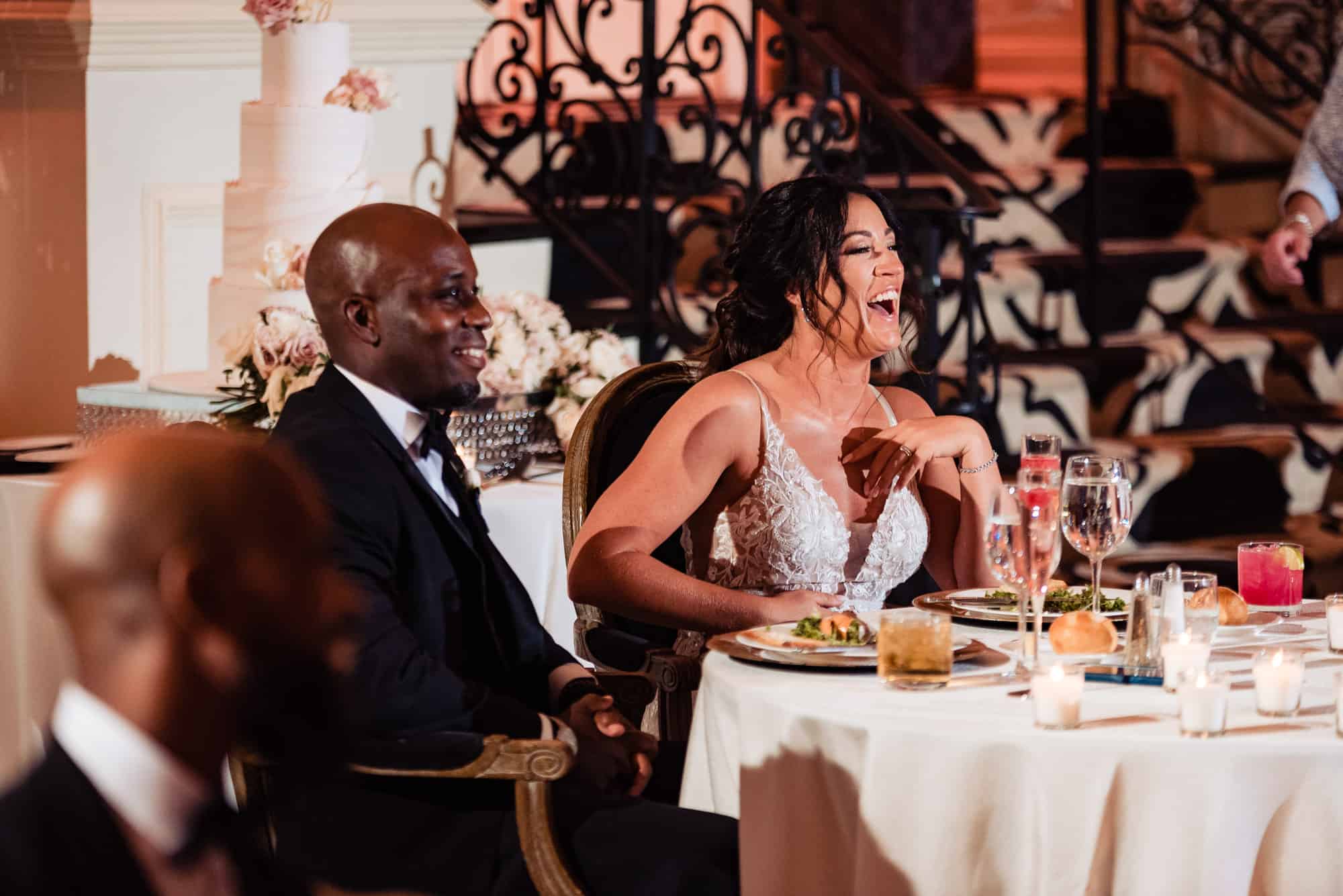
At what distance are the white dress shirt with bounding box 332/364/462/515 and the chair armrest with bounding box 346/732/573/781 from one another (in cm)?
40

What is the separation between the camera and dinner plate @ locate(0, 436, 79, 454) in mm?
4535

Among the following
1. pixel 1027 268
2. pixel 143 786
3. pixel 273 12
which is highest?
pixel 273 12

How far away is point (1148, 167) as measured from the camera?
762cm

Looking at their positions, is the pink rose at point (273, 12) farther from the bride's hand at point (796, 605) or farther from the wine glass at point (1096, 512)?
the wine glass at point (1096, 512)

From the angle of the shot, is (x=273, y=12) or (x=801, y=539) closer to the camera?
(x=801, y=539)

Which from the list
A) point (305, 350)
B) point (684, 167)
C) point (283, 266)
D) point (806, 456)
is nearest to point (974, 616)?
point (806, 456)

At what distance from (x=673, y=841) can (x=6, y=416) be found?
3708mm

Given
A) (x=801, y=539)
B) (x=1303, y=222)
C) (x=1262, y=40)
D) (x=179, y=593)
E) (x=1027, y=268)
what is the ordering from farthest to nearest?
(x=1262, y=40)
(x=1027, y=268)
(x=1303, y=222)
(x=801, y=539)
(x=179, y=593)

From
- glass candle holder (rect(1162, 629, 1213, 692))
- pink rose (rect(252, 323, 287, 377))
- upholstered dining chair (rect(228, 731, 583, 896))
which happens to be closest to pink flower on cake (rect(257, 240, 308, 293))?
pink rose (rect(252, 323, 287, 377))

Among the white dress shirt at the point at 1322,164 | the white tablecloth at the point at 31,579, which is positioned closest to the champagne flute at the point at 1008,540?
the white tablecloth at the point at 31,579

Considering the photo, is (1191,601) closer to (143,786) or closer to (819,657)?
(819,657)

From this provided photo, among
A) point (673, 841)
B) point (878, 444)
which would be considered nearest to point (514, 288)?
point (878, 444)

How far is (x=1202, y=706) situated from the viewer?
2.02m

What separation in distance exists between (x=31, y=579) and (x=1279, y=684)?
2876 mm
